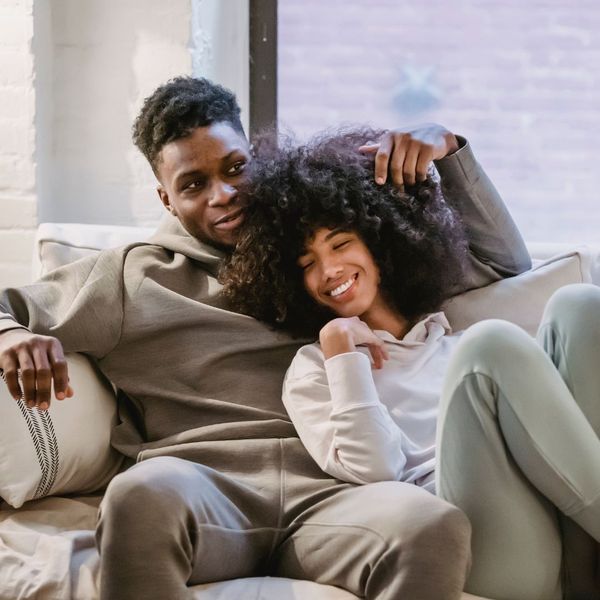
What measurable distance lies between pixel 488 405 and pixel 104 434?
0.69m

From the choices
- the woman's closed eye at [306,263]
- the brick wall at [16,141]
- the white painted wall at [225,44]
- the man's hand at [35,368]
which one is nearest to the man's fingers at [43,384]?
the man's hand at [35,368]

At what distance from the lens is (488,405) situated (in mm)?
1376

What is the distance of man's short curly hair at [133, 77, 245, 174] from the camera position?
1.89 metres

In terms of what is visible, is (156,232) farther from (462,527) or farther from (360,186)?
(462,527)

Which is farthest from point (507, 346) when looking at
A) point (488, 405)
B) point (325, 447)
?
point (325, 447)

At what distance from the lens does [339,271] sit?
5.66 feet

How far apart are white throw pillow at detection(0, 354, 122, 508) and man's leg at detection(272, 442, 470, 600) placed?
1.18ft

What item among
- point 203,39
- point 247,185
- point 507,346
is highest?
point 203,39

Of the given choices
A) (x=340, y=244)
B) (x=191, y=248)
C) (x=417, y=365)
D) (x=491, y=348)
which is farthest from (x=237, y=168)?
(x=491, y=348)

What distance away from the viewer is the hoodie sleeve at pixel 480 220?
6.07 feet

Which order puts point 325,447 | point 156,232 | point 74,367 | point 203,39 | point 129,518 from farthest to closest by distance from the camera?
point 203,39 < point 156,232 < point 74,367 < point 325,447 < point 129,518

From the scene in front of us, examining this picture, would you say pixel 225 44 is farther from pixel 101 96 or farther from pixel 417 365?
pixel 417 365

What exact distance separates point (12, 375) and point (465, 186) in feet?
2.76

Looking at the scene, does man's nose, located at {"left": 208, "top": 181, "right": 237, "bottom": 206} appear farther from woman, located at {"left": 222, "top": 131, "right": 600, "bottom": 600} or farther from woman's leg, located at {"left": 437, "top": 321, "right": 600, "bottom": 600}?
woman's leg, located at {"left": 437, "top": 321, "right": 600, "bottom": 600}
